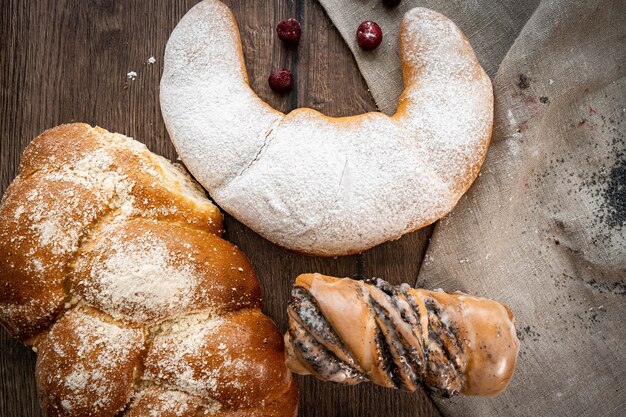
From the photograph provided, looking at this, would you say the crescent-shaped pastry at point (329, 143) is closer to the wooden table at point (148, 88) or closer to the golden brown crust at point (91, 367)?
the wooden table at point (148, 88)

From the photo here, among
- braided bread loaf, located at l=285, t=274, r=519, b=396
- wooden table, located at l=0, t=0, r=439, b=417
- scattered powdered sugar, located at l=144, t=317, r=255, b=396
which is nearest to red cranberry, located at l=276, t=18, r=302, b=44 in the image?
wooden table, located at l=0, t=0, r=439, b=417

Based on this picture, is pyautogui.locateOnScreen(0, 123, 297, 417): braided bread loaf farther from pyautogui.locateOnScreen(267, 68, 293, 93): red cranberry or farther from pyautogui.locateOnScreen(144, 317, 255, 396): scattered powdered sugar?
pyautogui.locateOnScreen(267, 68, 293, 93): red cranberry

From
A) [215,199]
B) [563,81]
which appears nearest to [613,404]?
[563,81]

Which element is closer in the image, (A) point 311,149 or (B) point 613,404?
(A) point 311,149

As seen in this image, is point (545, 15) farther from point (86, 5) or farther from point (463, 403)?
point (86, 5)

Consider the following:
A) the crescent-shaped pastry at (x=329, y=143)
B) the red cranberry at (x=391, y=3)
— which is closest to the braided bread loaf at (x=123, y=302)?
the crescent-shaped pastry at (x=329, y=143)
